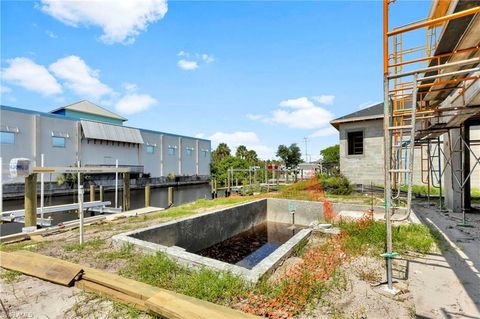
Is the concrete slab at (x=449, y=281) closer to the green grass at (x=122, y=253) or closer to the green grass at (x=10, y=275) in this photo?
the green grass at (x=122, y=253)

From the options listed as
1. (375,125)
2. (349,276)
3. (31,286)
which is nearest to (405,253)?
(349,276)

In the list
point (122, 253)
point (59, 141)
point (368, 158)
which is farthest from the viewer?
point (59, 141)

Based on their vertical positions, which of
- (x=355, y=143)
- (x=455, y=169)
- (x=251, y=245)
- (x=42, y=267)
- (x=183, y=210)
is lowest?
(x=251, y=245)

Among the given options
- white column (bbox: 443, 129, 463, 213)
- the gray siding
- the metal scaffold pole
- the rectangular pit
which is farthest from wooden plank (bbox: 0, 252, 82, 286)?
the gray siding

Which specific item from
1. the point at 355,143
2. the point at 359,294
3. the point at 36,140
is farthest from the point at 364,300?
the point at 36,140

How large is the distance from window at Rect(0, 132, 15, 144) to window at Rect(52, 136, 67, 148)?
10.5 ft

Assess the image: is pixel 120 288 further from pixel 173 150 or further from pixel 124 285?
pixel 173 150

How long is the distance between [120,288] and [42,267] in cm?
167

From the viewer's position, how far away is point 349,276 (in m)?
3.91

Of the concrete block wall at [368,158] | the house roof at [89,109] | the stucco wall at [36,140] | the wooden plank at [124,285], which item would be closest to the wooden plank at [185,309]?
the wooden plank at [124,285]

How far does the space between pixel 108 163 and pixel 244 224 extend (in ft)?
80.5

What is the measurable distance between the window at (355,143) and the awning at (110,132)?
25.1 m

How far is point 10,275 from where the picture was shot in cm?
384

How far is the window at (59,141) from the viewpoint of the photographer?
24.0 meters
